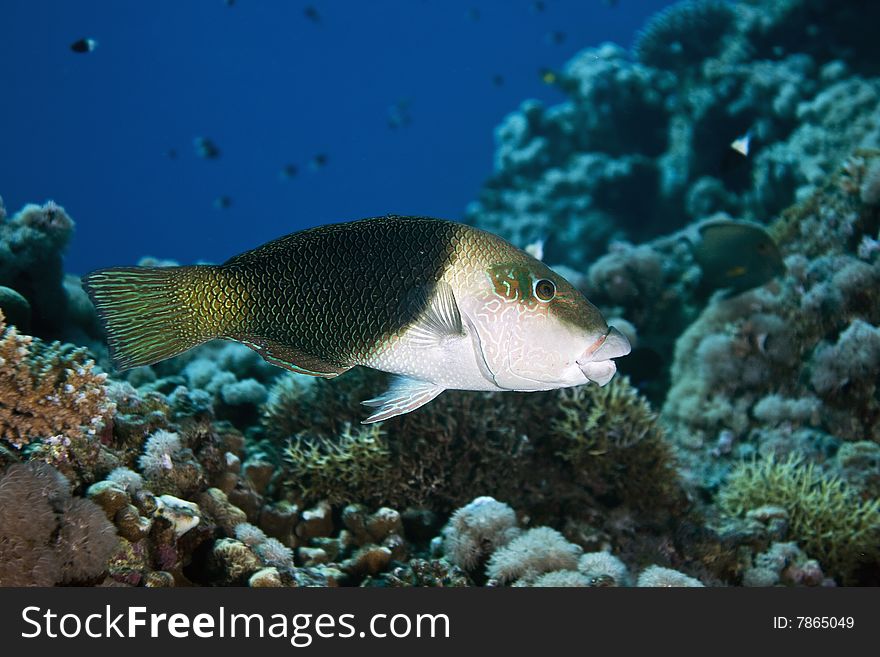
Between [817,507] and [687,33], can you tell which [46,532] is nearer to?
[817,507]

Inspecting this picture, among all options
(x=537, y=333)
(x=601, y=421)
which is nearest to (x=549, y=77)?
(x=601, y=421)

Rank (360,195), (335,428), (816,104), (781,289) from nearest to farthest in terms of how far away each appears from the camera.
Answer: (335,428) < (781,289) < (816,104) < (360,195)

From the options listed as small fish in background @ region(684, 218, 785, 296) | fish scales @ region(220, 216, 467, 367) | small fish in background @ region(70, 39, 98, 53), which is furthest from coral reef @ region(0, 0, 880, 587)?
small fish in background @ region(70, 39, 98, 53)

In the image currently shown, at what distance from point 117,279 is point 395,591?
191cm

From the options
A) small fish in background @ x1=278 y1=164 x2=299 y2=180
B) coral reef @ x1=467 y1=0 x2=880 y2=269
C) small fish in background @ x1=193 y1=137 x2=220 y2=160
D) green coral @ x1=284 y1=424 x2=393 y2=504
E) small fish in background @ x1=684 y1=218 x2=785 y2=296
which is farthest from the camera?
small fish in background @ x1=278 y1=164 x2=299 y2=180

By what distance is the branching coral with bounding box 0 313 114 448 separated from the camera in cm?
283

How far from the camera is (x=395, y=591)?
2.88 m

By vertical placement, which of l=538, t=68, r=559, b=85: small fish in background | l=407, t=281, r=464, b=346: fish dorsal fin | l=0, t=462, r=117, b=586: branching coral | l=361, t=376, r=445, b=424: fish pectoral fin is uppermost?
l=538, t=68, r=559, b=85: small fish in background

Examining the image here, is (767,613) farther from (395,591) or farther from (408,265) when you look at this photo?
(408,265)

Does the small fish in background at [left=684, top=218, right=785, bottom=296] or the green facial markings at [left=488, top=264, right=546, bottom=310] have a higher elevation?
the small fish in background at [left=684, top=218, right=785, bottom=296]

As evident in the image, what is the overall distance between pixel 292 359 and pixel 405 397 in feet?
1.64

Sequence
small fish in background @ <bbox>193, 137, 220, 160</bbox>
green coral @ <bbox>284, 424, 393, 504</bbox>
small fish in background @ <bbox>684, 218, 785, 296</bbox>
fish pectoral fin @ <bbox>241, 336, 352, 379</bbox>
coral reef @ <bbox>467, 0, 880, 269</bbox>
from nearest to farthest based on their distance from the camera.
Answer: fish pectoral fin @ <bbox>241, 336, 352, 379</bbox>, green coral @ <bbox>284, 424, 393, 504</bbox>, small fish in background @ <bbox>684, 218, 785, 296</bbox>, coral reef @ <bbox>467, 0, 880, 269</bbox>, small fish in background @ <bbox>193, 137, 220, 160</bbox>

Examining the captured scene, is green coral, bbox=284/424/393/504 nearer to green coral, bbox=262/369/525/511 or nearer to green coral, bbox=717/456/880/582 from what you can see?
green coral, bbox=262/369/525/511

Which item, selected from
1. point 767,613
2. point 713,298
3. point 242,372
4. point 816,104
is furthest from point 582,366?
point 816,104
